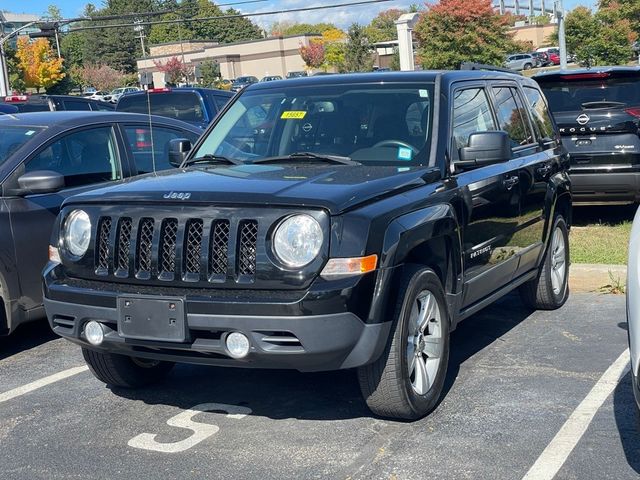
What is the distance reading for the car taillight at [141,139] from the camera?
729 centimetres

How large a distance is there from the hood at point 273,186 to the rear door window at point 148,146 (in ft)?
6.58

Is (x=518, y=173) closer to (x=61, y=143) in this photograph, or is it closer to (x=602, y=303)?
(x=602, y=303)

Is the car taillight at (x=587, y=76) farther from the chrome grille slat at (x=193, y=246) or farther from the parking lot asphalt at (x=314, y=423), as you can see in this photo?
the chrome grille slat at (x=193, y=246)

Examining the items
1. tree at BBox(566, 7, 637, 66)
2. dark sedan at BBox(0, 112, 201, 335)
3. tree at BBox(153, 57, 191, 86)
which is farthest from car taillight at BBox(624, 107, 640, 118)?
tree at BBox(153, 57, 191, 86)

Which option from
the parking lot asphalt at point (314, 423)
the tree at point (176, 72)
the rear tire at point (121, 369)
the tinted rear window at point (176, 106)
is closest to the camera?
the parking lot asphalt at point (314, 423)

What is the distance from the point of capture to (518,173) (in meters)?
6.16

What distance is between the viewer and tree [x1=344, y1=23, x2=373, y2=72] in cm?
5709

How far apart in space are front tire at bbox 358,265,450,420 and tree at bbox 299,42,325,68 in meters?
69.2

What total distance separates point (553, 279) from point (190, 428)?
139 inches

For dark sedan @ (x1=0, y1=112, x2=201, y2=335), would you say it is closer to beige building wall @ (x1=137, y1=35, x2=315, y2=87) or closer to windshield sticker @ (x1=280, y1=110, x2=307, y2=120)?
windshield sticker @ (x1=280, y1=110, x2=307, y2=120)

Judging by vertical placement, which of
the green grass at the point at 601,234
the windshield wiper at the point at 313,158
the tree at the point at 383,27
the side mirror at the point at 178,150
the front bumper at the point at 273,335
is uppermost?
the tree at the point at 383,27

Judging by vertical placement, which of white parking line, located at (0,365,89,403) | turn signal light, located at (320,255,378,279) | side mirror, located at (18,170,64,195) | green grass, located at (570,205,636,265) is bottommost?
green grass, located at (570,205,636,265)

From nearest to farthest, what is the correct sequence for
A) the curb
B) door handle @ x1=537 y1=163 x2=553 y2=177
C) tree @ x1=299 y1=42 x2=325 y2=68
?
door handle @ x1=537 y1=163 x2=553 y2=177 → the curb → tree @ x1=299 y1=42 x2=325 y2=68

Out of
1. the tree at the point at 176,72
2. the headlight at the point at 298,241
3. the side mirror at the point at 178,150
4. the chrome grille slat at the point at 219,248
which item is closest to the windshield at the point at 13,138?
the side mirror at the point at 178,150
